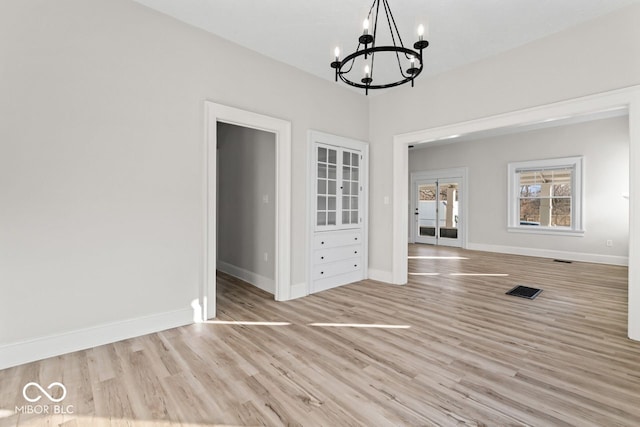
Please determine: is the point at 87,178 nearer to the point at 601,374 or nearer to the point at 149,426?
the point at 149,426

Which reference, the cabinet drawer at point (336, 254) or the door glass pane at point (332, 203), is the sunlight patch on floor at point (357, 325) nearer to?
the cabinet drawer at point (336, 254)

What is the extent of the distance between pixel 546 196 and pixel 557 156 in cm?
91

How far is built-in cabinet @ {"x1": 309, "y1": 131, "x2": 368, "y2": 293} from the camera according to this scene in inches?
163

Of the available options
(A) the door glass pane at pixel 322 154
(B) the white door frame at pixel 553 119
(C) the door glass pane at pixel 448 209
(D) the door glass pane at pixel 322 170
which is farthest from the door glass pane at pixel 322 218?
(C) the door glass pane at pixel 448 209

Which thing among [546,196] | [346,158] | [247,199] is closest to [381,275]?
[346,158]

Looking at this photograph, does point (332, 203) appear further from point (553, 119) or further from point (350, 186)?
point (553, 119)

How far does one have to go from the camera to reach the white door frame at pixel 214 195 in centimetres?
313

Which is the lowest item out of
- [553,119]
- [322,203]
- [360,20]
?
[322,203]

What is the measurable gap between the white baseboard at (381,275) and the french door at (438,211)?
4586 millimetres

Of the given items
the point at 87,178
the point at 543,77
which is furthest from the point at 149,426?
the point at 543,77

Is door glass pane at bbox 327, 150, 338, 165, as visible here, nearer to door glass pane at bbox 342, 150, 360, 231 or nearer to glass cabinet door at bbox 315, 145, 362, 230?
glass cabinet door at bbox 315, 145, 362, 230

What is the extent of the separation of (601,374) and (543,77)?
9.26ft

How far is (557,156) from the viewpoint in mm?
6691

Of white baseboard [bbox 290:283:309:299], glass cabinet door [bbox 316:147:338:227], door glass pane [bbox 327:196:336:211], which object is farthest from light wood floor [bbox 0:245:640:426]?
door glass pane [bbox 327:196:336:211]
